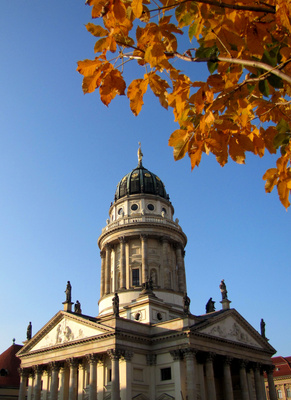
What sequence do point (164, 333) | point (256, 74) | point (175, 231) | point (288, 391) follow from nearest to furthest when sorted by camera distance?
point (256, 74) → point (164, 333) → point (175, 231) → point (288, 391)

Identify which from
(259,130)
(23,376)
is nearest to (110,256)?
(23,376)

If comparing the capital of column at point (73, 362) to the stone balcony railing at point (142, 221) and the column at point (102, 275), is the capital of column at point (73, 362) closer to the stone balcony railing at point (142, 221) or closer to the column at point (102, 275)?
the column at point (102, 275)

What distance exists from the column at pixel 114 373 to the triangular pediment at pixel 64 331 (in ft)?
7.34

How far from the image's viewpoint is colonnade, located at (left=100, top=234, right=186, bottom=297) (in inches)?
2084

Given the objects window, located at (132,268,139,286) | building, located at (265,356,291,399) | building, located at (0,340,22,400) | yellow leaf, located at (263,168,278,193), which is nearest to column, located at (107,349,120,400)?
window, located at (132,268,139,286)

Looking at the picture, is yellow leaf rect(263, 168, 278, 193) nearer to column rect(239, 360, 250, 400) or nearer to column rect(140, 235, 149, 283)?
column rect(239, 360, 250, 400)

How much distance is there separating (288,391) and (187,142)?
85849mm

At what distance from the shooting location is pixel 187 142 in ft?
15.5

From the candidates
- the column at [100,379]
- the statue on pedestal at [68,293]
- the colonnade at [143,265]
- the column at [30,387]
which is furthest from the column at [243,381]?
the column at [30,387]

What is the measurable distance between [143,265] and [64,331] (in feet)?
42.4

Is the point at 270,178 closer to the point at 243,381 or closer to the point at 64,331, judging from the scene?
the point at 64,331

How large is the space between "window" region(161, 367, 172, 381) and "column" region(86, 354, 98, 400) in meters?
6.62

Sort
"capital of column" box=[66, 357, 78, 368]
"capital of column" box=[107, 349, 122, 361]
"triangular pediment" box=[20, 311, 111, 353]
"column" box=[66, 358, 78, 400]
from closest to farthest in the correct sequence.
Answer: "capital of column" box=[107, 349, 122, 361] < "column" box=[66, 358, 78, 400] < "triangular pediment" box=[20, 311, 111, 353] < "capital of column" box=[66, 357, 78, 368]

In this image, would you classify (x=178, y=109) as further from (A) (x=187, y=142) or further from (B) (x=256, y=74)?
(B) (x=256, y=74)
